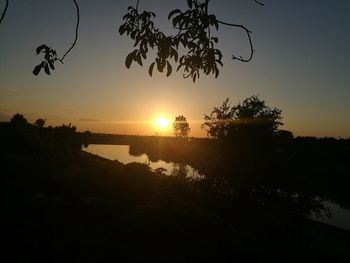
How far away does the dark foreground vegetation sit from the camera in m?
12.5

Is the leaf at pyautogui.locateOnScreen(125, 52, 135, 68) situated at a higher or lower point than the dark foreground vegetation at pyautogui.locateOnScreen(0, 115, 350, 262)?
higher

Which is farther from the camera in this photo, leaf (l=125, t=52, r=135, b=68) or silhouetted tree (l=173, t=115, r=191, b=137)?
silhouetted tree (l=173, t=115, r=191, b=137)

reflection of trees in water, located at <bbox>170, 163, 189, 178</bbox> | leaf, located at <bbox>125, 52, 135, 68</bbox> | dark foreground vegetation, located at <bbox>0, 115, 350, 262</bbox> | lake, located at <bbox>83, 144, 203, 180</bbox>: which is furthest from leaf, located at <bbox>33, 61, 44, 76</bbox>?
reflection of trees in water, located at <bbox>170, 163, 189, 178</bbox>

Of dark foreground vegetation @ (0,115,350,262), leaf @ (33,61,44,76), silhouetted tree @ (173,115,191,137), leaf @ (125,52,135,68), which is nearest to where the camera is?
leaf @ (125,52,135,68)

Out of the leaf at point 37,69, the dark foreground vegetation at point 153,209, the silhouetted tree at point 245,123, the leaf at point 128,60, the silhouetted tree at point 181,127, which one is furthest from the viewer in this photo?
the silhouetted tree at point 181,127

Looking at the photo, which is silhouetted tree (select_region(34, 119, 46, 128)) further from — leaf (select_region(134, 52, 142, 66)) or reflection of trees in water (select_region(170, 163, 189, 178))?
leaf (select_region(134, 52, 142, 66))

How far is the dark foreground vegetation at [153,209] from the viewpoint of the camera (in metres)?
12.5

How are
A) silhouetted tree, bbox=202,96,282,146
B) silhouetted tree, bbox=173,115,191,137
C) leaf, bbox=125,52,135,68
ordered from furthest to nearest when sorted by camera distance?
1. silhouetted tree, bbox=173,115,191,137
2. silhouetted tree, bbox=202,96,282,146
3. leaf, bbox=125,52,135,68

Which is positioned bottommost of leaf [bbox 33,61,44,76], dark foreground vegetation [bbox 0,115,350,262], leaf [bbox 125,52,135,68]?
dark foreground vegetation [bbox 0,115,350,262]

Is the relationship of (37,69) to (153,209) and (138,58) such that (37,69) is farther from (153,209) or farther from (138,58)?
(153,209)

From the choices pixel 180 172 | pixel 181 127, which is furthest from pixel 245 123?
pixel 181 127

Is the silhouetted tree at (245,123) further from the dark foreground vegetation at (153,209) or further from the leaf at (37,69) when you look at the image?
the leaf at (37,69)

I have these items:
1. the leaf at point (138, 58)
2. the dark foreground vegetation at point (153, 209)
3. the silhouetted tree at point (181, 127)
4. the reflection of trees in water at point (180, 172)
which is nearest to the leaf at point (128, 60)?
the leaf at point (138, 58)

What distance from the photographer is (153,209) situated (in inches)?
605
